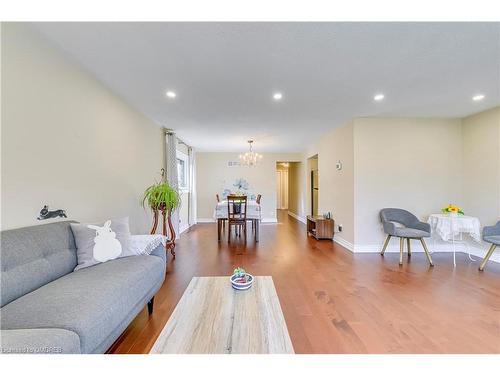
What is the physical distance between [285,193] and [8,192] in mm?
10644

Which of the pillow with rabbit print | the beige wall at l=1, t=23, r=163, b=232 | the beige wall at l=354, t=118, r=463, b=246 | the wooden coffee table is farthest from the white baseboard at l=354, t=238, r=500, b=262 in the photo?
the beige wall at l=1, t=23, r=163, b=232

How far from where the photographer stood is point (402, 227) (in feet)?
12.2

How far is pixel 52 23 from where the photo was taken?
162 centimetres

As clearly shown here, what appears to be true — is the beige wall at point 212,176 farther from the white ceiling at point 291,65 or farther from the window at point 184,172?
the white ceiling at point 291,65

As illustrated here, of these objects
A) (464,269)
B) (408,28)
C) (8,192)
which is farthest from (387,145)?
(8,192)

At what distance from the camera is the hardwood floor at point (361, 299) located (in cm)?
161

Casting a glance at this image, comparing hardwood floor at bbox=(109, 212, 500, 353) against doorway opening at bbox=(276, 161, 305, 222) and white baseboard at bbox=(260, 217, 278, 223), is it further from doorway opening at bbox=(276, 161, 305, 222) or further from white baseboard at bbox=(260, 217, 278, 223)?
doorway opening at bbox=(276, 161, 305, 222)

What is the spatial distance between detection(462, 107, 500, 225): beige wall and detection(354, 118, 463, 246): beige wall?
13 centimetres

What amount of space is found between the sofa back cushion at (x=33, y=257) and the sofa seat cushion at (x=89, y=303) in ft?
0.22

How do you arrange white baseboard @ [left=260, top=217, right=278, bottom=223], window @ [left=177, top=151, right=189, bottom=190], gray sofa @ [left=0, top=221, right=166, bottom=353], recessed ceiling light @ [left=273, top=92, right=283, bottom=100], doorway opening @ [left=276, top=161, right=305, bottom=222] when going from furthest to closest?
1. doorway opening @ [left=276, top=161, right=305, bottom=222]
2. white baseboard @ [left=260, top=217, right=278, bottom=223]
3. window @ [left=177, top=151, right=189, bottom=190]
4. recessed ceiling light @ [left=273, top=92, right=283, bottom=100]
5. gray sofa @ [left=0, top=221, right=166, bottom=353]

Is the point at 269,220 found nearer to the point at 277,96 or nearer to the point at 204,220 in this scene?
the point at 204,220

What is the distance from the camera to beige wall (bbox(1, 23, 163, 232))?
5.06 feet

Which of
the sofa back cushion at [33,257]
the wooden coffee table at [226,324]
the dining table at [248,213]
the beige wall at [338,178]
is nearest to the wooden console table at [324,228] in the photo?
the beige wall at [338,178]
